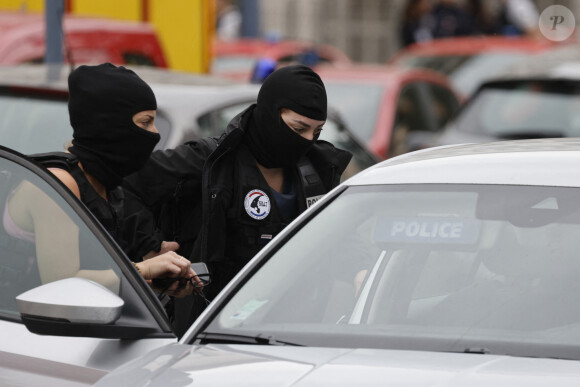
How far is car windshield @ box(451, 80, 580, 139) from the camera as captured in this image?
9875 millimetres

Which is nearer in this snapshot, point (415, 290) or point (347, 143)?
point (415, 290)

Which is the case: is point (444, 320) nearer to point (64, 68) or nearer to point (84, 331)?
point (84, 331)

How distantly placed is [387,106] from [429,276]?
300 inches

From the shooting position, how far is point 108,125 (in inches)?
174

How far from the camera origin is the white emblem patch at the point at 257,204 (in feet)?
15.4

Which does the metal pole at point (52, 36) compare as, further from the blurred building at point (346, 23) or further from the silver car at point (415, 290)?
the blurred building at point (346, 23)

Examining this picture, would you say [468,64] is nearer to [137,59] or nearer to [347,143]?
[137,59]

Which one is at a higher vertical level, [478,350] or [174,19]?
[478,350]

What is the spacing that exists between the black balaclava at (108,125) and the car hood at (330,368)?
1.11m

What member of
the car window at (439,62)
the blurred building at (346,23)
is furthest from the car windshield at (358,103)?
the blurred building at (346,23)

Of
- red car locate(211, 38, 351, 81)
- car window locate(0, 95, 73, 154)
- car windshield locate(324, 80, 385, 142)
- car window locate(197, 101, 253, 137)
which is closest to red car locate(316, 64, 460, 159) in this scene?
car windshield locate(324, 80, 385, 142)

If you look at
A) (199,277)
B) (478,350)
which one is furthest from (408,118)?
(478,350)

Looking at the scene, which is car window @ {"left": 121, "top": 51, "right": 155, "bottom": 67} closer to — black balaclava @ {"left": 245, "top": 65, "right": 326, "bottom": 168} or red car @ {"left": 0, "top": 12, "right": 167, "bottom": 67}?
red car @ {"left": 0, "top": 12, "right": 167, "bottom": 67}

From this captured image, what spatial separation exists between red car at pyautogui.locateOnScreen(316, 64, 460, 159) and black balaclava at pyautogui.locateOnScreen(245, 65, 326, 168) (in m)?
5.41
